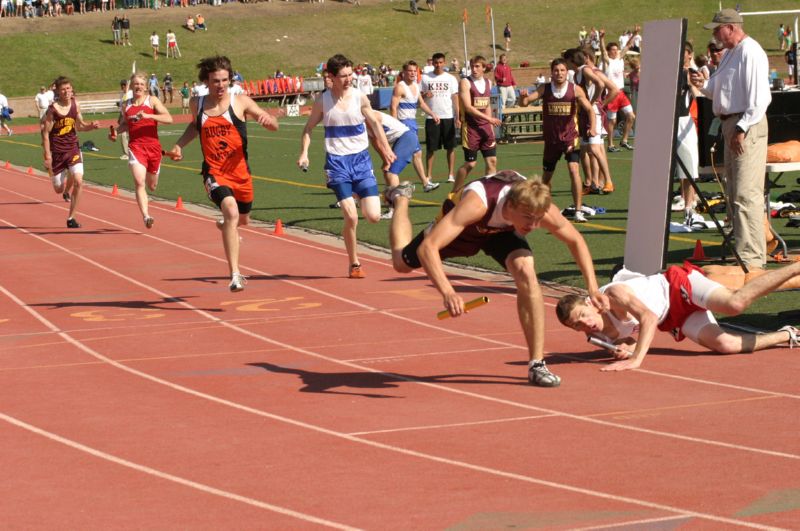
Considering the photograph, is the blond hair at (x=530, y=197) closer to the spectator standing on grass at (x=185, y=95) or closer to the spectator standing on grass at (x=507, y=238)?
the spectator standing on grass at (x=507, y=238)

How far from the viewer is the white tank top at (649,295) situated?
881 centimetres

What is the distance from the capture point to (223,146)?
1269cm

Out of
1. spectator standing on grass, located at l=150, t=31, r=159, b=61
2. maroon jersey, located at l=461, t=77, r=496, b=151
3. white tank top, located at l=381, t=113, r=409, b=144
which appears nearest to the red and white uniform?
white tank top, located at l=381, t=113, r=409, b=144

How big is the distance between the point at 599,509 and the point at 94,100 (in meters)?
59.2

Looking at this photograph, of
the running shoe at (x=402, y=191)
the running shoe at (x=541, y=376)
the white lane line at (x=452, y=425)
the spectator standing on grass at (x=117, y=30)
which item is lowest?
the white lane line at (x=452, y=425)

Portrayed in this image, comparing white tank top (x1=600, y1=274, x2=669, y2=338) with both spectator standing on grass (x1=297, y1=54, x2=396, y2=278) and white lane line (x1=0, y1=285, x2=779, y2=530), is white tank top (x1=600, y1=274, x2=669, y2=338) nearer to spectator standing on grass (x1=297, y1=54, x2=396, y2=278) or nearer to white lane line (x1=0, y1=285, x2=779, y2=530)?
white lane line (x1=0, y1=285, x2=779, y2=530)

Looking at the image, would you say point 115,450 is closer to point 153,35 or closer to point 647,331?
point 647,331

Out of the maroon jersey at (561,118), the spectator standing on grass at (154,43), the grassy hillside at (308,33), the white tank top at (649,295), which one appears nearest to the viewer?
the white tank top at (649,295)

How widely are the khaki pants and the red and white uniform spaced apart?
8230mm

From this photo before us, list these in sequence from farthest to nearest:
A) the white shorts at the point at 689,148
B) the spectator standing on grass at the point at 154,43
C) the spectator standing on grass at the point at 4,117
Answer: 1. the spectator standing on grass at the point at 154,43
2. the spectator standing on grass at the point at 4,117
3. the white shorts at the point at 689,148

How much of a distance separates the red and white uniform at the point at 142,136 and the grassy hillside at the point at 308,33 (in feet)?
160

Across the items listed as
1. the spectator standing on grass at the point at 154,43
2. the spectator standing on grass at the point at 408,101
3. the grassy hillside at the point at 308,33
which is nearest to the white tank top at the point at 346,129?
the spectator standing on grass at the point at 408,101

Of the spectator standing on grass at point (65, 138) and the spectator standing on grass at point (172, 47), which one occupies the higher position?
the spectator standing on grass at point (172, 47)

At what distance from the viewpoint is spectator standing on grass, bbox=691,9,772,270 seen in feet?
37.2
